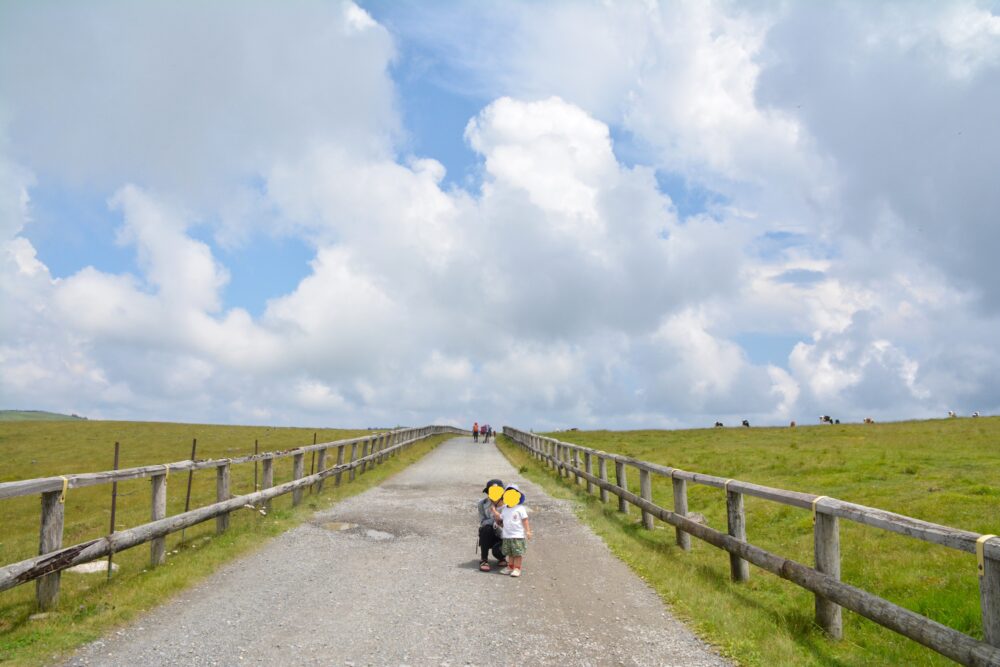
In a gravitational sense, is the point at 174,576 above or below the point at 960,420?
below

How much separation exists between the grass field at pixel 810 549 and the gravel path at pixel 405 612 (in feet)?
1.80

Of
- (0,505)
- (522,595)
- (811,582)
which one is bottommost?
(0,505)

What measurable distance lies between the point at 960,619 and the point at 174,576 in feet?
30.0

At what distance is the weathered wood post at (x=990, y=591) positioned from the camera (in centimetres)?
496

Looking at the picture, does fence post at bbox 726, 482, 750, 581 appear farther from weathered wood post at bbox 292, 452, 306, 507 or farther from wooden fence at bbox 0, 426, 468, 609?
weathered wood post at bbox 292, 452, 306, 507

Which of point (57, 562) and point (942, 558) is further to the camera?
point (942, 558)

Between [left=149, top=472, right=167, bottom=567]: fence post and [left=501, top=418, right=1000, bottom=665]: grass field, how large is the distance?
21.8 feet

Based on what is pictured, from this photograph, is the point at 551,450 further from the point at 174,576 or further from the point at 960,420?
the point at 960,420

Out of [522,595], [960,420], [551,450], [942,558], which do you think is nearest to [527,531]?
[522,595]

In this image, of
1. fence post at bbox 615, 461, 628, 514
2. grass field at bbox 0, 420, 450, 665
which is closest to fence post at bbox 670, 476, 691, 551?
fence post at bbox 615, 461, 628, 514

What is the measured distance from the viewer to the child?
381 inches

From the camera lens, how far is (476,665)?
589cm

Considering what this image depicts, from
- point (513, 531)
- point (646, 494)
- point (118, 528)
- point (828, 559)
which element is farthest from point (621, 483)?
point (118, 528)

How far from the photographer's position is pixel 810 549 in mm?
12227
